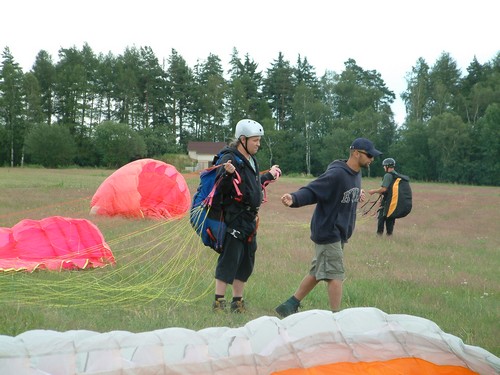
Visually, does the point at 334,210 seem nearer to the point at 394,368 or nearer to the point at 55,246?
the point at 394,368

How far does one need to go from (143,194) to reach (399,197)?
18.0 ft

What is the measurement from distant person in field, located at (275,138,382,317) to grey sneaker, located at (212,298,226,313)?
81 cm

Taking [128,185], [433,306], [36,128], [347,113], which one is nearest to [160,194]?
[128,185]

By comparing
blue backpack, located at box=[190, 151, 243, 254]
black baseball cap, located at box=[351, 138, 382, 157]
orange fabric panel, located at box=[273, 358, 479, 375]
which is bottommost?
orange fabric panel, located at box=[273, 358, 479, 375]

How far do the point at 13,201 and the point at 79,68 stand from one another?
46.5 meters

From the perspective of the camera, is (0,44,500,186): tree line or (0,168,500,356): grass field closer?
(0,168,500,356): grass field

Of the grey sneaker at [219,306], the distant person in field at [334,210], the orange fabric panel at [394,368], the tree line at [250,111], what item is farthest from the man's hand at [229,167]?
the tree line at [250,111]

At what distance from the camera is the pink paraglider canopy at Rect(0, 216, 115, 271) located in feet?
22.7

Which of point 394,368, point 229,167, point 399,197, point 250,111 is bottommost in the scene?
point 394,368

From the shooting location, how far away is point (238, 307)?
516 centimetres

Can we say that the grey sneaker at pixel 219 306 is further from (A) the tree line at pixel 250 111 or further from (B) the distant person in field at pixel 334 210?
(A) the tree line at pixel 250 111

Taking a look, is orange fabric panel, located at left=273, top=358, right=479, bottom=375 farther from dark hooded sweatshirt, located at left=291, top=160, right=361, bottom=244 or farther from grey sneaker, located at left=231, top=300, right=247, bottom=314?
grey sneaker, located at left=231, top=300, right=247, bottom=314

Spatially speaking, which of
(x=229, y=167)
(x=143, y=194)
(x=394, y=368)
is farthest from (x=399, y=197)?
(x=394, y=368)

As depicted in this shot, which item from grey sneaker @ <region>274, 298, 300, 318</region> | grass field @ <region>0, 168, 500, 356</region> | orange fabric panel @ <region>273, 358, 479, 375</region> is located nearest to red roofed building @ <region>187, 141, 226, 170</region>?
grass field @ <region>0, 168, 500, 356</region>
